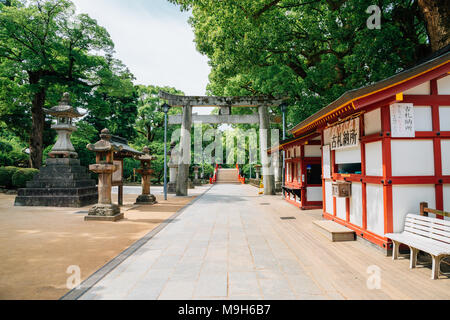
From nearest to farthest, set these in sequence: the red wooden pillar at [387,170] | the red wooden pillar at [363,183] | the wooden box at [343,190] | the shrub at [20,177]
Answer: the red wooden pillar at [387,170] → the red wooden pillar at [363,183] → the wooden box at [343,190] → the shrub at [20,177]

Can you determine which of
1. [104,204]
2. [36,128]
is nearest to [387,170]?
[104,204]

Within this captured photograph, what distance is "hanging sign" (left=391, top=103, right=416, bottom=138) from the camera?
465 centimetres

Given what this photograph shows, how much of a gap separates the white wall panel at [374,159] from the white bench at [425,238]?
986 mm

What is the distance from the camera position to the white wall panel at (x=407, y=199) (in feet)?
15.2

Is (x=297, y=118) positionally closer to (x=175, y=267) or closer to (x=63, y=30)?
(x=175, y=267)

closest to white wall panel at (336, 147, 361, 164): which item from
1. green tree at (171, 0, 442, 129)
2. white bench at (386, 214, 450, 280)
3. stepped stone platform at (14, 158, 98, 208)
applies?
white bench at (386, 214, 450, 280)

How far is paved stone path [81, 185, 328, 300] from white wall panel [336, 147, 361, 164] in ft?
8.78

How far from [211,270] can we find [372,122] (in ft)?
14.5

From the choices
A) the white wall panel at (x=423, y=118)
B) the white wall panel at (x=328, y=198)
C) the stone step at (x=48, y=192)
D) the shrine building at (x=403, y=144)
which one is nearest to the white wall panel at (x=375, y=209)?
the shrine building at (x=403, y=144)

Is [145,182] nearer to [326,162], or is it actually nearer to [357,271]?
[326,162]

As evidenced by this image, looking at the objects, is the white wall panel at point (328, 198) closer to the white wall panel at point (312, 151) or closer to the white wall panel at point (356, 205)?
the white wall panel at point (356, 205)

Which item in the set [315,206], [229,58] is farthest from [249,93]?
[315,206]

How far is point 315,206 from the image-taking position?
10484 millimetres
